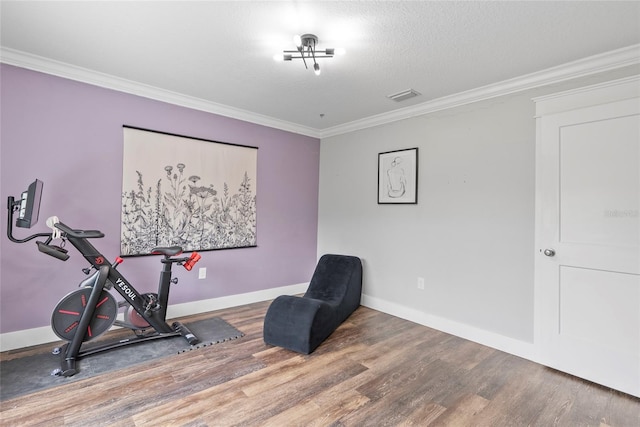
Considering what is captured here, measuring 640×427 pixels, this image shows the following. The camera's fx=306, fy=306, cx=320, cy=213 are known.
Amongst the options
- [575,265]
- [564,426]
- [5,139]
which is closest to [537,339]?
[575,265]

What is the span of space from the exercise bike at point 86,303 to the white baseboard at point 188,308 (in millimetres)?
329

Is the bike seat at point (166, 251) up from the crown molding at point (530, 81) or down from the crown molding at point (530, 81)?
down

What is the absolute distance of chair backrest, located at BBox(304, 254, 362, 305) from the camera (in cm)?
359

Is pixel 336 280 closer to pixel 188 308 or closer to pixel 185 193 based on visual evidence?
pixel 188 308

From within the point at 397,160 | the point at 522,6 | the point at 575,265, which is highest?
the point at 522,6

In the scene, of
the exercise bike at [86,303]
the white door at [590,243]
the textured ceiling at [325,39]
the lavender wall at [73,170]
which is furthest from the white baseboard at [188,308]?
the white door at [590,243]

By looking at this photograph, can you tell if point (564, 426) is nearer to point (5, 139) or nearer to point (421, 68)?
point (421, 68)

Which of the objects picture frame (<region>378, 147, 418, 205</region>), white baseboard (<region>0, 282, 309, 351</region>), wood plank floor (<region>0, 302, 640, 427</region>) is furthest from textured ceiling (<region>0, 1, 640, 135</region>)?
wood plank floor (<region>0, 302, 640, 427</region>)

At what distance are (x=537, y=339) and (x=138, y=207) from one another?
3910mm

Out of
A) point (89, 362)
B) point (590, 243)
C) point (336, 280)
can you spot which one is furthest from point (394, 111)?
point (89, 362)

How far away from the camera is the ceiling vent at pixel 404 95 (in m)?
3.09

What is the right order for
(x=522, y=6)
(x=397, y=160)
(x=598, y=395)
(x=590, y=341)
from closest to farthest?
A: (x=522, y=6) → (x=598, y=395) → (x=590, y=341) → (x=397, y=160)

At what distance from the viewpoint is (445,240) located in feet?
10.7

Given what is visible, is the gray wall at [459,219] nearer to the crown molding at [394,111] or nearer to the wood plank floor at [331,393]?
the crown molding at [394,111]
